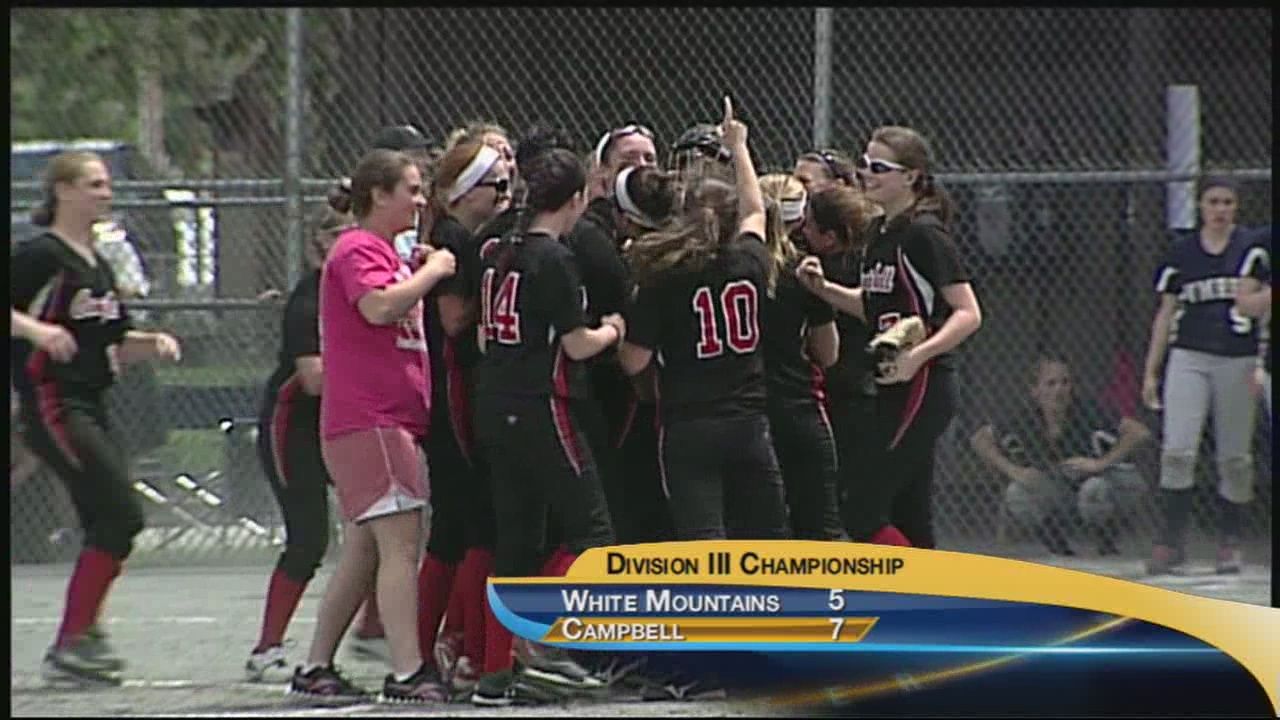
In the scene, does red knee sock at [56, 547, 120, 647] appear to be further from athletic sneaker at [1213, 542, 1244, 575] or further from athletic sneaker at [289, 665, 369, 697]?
athletic sneaker at [1213, 542, 1244, 575]

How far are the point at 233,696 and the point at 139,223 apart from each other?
1.85 meters

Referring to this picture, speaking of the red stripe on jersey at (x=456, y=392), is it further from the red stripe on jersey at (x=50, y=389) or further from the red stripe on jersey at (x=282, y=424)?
the red stripe on jersey at (x=50, y=389)

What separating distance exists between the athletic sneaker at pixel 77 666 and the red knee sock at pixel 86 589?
1.2 inches

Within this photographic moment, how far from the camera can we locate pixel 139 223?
Answer: 7801 mm

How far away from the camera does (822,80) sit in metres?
6.93

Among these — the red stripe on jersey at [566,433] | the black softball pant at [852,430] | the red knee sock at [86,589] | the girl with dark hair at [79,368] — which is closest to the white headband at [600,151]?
the red stripe on jersey at [566,433]

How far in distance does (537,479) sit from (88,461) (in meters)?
1.29

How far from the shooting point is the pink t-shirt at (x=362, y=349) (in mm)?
6238

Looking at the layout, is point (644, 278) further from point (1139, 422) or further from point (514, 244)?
point (1139, 422)

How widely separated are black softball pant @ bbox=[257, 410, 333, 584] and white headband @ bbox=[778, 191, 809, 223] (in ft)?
4.96

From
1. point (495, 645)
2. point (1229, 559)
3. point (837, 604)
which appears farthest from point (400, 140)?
point (1229, 559)

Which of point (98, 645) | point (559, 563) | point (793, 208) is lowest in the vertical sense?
point (98, 645)

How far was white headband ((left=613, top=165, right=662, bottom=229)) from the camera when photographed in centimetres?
625

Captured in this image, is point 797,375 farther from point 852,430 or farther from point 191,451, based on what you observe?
point 191,451
